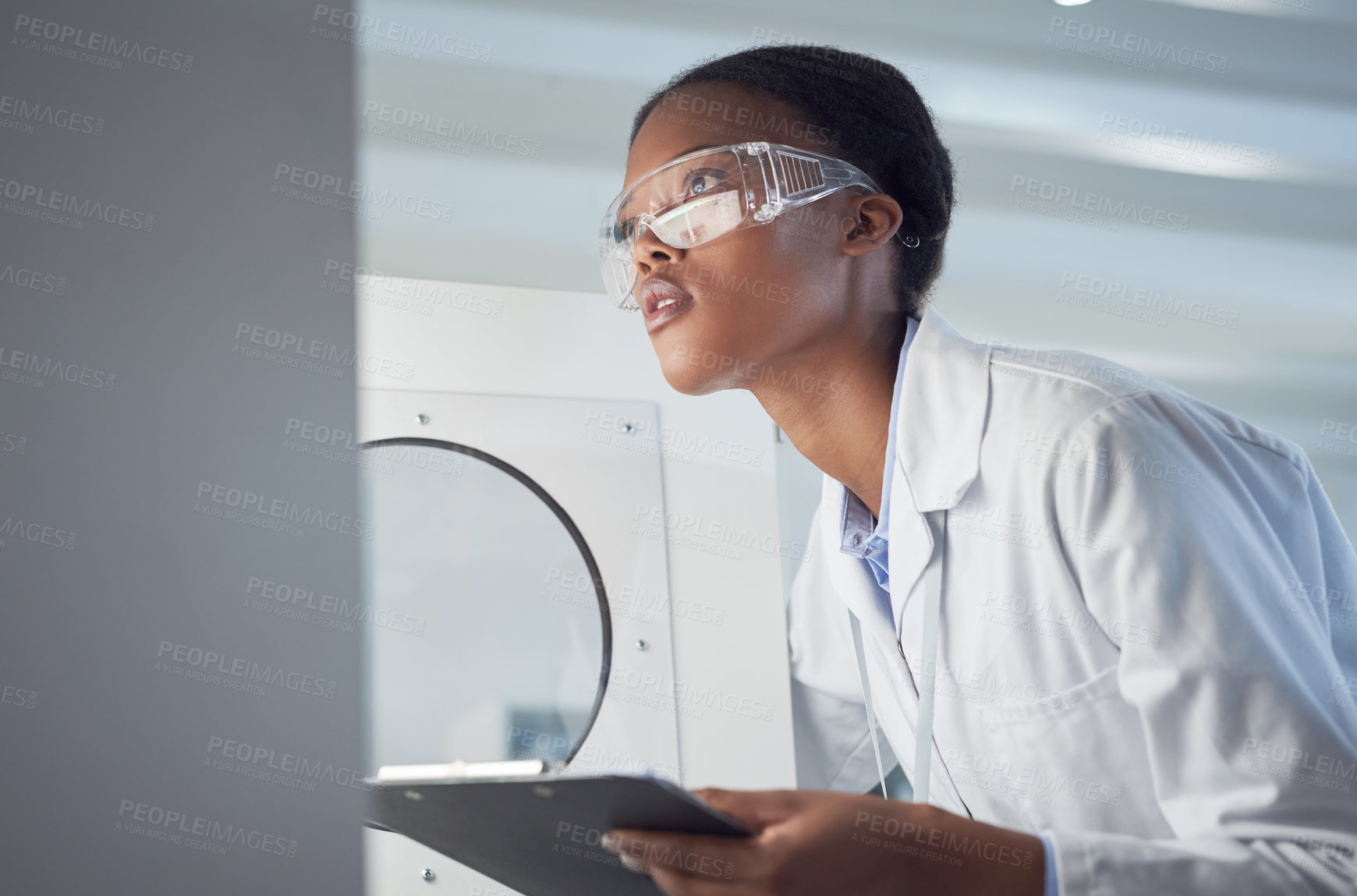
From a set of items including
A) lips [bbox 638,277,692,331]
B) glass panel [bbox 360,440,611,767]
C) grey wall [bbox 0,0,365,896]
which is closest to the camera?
grey wall [bbox 0,0,365,896]

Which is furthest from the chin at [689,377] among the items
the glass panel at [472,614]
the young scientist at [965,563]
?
the glass panel at [472,614]

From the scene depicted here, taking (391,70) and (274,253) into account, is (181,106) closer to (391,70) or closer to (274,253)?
(274,253)

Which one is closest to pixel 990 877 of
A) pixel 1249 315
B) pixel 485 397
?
pixel 485 397

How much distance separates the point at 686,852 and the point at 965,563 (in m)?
0.53

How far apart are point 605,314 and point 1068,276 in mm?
1136

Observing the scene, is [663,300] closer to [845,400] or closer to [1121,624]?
[845,400]

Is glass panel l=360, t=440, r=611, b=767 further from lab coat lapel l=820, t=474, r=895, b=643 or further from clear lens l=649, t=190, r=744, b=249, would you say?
clear lens l=649, t=190, r=744, b=249

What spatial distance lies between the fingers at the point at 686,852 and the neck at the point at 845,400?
0.66 m

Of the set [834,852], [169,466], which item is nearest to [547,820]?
[834,852]

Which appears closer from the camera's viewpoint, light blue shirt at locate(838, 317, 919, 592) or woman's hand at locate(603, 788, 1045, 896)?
woman's hand at locate(603, 788, 1045, 896)

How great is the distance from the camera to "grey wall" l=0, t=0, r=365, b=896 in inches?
24.6

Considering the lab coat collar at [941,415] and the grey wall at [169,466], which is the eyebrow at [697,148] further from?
the grey wall at [169,466]

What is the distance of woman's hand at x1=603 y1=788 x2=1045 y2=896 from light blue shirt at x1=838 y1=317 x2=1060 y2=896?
483 mm

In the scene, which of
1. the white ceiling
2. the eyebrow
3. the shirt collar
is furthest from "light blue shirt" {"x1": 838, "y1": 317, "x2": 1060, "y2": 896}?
the white ceiling
